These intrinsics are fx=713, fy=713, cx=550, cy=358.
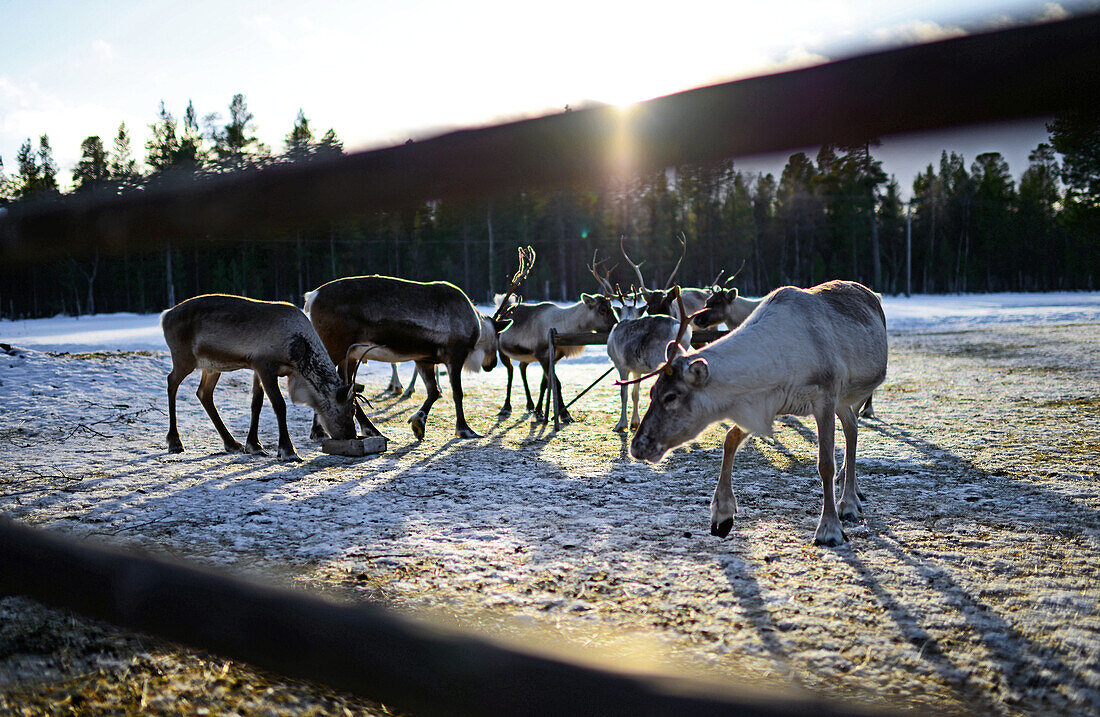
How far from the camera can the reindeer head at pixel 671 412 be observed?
4.27 m

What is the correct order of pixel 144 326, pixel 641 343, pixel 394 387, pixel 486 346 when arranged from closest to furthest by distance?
pixel 641 343, pixel 486 346, pixel 394 387, pixel 144 326

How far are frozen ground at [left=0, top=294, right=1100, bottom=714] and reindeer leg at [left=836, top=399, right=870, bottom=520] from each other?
0.16 m

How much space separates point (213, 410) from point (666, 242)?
54318mm

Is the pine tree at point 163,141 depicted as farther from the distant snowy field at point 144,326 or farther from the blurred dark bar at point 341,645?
the blurred dark bar at point 341,645

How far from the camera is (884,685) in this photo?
255cm

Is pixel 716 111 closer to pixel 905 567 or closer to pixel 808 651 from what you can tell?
pixel 808 651

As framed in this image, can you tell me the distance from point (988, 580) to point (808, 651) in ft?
4.51

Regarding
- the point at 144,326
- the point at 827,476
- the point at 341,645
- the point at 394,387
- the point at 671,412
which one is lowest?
the point at 394,387

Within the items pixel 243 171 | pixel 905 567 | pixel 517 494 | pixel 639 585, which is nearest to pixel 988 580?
pixel 905 567

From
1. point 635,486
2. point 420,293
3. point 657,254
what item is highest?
point 657,254

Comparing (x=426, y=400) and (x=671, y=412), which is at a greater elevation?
(x=671, y=412)

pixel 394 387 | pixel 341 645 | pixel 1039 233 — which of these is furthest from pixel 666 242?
pixel 341 645

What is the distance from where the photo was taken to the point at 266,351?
7426mm

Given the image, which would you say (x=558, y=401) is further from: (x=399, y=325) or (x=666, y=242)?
(x=666, y=242)
